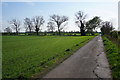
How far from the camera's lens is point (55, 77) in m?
5.10

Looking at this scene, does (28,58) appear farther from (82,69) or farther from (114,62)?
(114,62)

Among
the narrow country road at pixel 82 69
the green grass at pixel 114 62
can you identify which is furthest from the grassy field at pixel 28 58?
the green grass at pixel 114 62

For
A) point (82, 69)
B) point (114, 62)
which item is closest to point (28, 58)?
point (82, 69)

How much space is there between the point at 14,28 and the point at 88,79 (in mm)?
100177

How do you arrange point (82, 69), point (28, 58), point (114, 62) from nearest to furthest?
point (82, 69) < point (114, 62) < point (28, 58)

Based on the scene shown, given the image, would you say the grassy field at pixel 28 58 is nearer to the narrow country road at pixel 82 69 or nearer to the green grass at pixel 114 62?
the narrow country road at pixel 82 69

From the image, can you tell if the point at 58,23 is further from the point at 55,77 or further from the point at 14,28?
the point at 55,77

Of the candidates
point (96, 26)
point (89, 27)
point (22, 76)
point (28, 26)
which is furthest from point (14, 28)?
point (22, 76)

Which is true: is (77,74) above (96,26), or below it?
below

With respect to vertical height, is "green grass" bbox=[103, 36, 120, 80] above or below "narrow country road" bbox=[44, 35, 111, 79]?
above

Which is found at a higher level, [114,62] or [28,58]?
[114,62]

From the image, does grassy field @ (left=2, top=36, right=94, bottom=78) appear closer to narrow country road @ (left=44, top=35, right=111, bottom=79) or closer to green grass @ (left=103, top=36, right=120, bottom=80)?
narrow country road @ (left=44, top=35, right=111, bottom=79)

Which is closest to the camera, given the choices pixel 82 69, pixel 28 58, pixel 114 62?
pixel 82 69

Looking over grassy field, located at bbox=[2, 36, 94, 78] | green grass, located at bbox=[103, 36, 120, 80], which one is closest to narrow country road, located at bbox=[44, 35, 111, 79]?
green grass, located at bbox=[103, 36, 120, 80]
